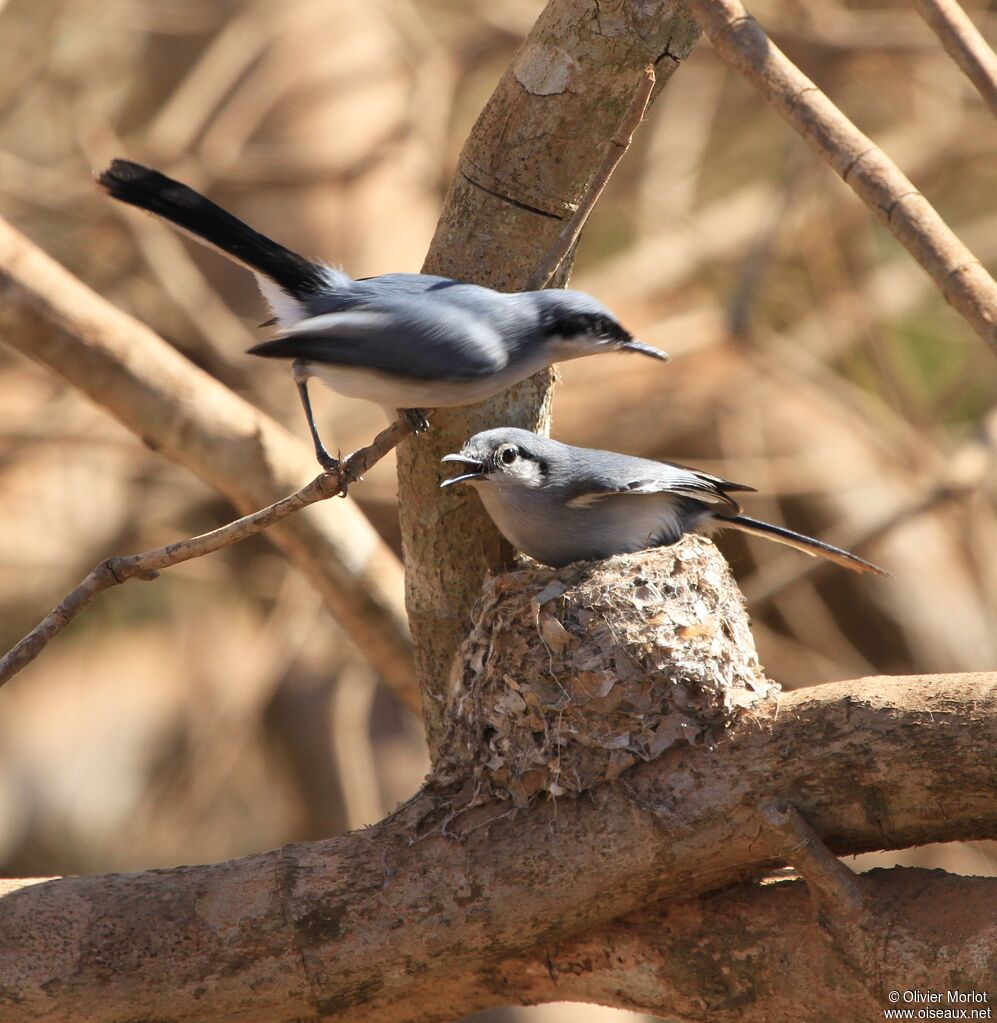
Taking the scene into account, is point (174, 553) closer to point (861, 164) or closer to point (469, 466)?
point (469, 466)

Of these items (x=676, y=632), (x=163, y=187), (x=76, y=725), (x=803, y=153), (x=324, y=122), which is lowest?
(x=676, y=632)

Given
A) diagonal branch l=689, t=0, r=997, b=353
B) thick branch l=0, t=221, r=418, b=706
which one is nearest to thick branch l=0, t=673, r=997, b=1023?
diagonal branch l=689, t=0, r=997, b=353

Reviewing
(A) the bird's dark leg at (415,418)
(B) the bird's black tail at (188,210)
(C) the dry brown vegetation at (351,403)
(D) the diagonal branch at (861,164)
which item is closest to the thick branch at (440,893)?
(D) the diagonal branch at (861,164)

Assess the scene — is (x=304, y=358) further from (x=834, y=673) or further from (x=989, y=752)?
(x=834, y=673)

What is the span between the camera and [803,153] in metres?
4.92

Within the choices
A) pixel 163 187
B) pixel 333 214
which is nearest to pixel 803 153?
pixel 333 214

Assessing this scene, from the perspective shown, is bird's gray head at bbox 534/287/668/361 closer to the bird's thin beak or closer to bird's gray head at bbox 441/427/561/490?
the bird's thin beak

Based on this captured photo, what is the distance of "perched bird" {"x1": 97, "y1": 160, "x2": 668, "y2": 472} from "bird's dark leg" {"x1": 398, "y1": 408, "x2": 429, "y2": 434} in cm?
17

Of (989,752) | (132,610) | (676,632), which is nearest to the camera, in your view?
(989,752)

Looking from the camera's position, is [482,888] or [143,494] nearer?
[482,888]

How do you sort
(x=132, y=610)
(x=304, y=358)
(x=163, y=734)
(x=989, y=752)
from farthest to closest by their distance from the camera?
(x=132, y=610) → (x=163, y=734) → (x=304, y=358) → (x=989, y=752)

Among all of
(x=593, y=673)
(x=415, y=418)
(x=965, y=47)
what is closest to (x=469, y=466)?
(x=415, y=418)

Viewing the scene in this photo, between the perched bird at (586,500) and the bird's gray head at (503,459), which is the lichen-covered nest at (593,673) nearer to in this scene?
the perched bird at (586,500)

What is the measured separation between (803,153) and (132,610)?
14.8 ft
